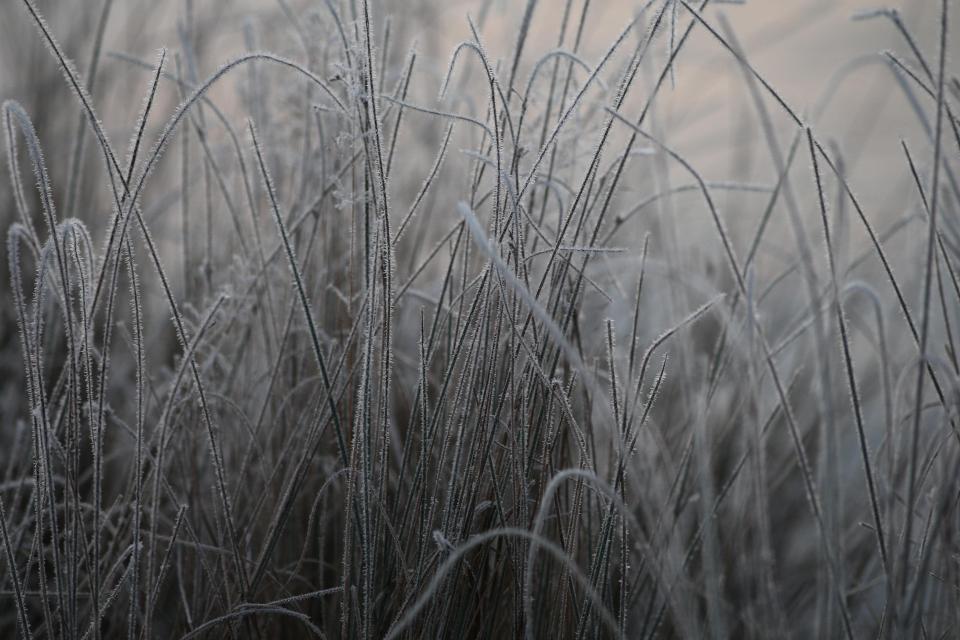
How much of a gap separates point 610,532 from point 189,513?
465mm

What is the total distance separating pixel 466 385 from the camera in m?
0.71

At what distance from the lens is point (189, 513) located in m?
0.91

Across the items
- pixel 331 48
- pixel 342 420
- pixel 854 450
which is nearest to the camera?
pixel 342 420

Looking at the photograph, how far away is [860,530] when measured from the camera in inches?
40.4

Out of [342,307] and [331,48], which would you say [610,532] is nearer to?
[342,307]

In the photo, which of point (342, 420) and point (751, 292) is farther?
point (342, 420)

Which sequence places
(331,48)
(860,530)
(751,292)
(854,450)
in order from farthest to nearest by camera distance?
1. (854,450)
2. (860,530)
3. (331,48)
4. (751,292)

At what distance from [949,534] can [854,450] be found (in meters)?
1.21

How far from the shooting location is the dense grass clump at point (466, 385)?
615 millimetres

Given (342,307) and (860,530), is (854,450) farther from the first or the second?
(342,307)

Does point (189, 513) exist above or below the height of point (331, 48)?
below

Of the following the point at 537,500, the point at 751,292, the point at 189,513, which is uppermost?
the point at 751,292

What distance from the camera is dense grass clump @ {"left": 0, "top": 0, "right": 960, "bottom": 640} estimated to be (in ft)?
2.02

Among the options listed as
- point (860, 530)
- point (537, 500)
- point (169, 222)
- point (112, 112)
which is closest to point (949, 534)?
point (537, 500)
